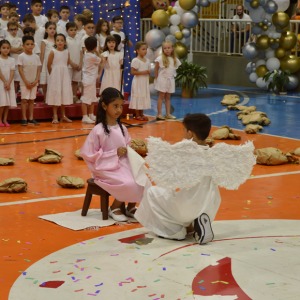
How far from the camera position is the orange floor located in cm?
344

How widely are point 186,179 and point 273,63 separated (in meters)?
10.4

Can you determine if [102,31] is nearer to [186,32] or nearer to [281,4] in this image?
[186,32]

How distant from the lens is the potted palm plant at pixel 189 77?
12.9 metres

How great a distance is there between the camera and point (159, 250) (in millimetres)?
3383

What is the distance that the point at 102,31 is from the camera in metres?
10.0

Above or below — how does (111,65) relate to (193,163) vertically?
above

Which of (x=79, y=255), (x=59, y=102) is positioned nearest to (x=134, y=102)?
(x=59, y=102)

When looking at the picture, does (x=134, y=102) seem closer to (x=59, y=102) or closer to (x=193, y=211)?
(x=59, y=102)

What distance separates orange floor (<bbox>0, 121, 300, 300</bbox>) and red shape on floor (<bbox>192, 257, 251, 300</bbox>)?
103 centimetres

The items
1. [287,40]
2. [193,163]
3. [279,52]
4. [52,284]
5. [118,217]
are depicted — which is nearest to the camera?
[52,284]

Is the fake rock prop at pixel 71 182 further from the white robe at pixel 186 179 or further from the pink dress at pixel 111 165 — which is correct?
the white robe at pixel 186 179

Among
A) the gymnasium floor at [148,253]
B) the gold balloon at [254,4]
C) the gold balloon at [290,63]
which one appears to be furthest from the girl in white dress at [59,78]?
the gold balloon at [290,63]

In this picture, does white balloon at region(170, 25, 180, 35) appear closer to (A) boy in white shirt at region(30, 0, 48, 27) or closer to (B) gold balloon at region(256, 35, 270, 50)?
(B) gold balloon at region(256, 35, 270, 50)

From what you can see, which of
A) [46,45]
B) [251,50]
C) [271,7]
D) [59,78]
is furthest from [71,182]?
[251,50]
